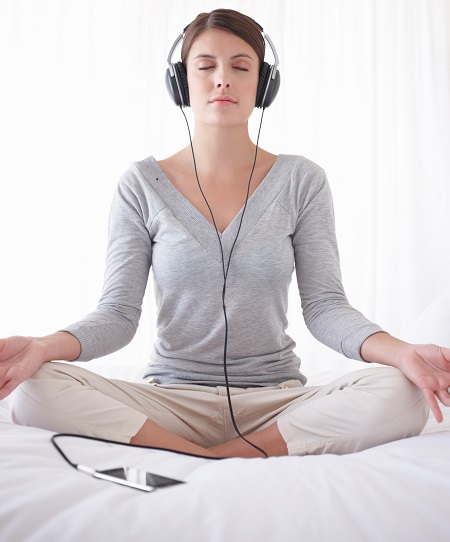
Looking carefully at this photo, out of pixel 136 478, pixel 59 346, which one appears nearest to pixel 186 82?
pixel 59 346

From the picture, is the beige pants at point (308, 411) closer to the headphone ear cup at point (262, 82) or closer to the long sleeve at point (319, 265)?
the long sleeve at point (319, 265)

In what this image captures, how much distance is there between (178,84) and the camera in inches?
69.4

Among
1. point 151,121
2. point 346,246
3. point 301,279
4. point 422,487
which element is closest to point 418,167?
point 346,246

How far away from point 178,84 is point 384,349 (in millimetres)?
810

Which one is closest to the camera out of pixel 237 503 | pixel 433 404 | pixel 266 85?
pixel 237 503

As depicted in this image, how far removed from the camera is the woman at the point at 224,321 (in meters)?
1.29

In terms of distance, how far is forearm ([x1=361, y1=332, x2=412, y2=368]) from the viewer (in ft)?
4.31

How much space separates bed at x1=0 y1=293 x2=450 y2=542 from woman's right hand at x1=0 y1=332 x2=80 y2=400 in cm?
19

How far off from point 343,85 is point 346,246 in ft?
2.13

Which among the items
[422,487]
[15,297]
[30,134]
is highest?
[30,134]

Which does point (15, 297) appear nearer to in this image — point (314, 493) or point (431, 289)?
point (431, 289)

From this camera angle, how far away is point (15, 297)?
10.1ft

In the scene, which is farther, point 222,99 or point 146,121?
point 146,121

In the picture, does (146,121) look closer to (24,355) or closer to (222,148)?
(222,148)
